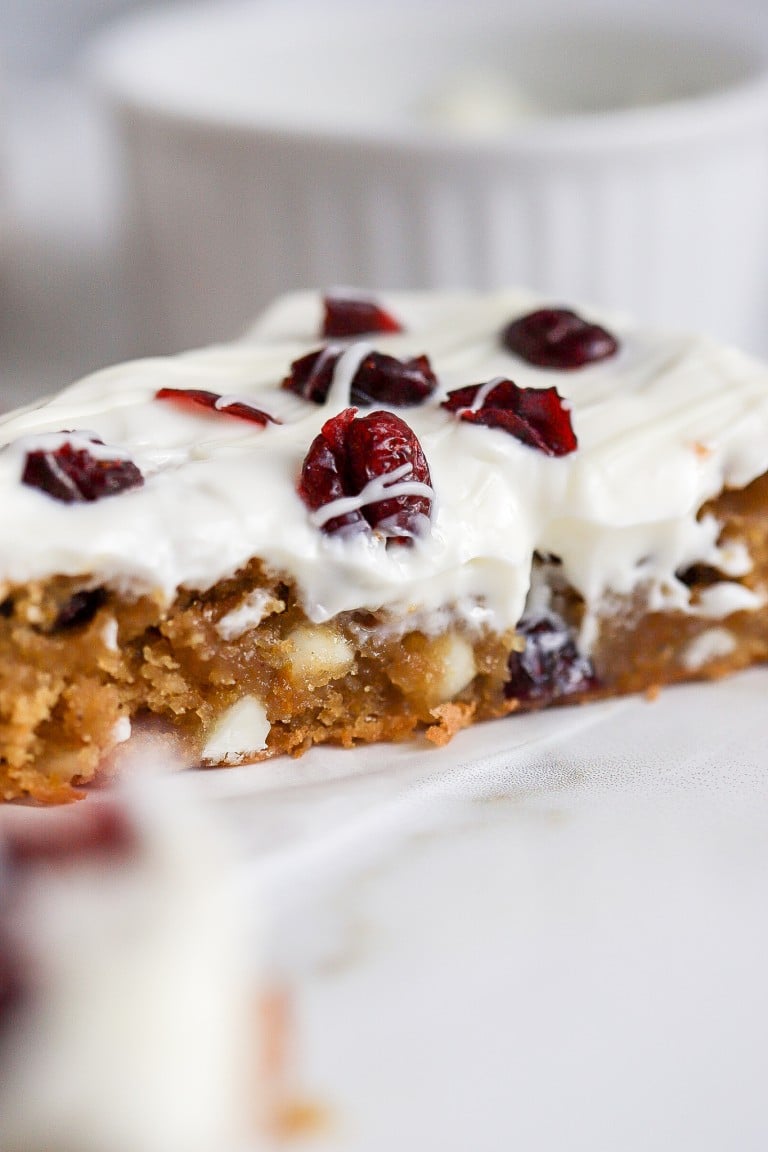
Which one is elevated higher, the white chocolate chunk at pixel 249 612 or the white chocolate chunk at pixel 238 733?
the white chocolate chunk at pixel 249 612

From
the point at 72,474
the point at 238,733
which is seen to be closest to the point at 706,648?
the point at 238,733

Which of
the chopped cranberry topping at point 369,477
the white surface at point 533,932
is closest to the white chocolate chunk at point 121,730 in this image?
the white surface at point 533,932

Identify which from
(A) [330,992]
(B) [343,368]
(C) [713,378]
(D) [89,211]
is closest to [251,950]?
(A) [330,992]

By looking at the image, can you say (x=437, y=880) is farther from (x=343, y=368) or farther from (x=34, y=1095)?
(x=343, y=368)

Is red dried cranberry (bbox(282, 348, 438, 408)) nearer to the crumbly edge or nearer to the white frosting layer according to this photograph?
the white frosting layer

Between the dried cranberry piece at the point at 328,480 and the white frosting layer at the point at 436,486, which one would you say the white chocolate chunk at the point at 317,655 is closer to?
the white frosting layer at the point at 436,486

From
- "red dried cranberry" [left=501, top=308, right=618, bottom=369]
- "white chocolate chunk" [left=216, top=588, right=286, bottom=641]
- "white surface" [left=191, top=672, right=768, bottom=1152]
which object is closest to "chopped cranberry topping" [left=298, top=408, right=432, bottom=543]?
"white chocolate chunk" [left=216, top=588, right=286, bottom=641]
